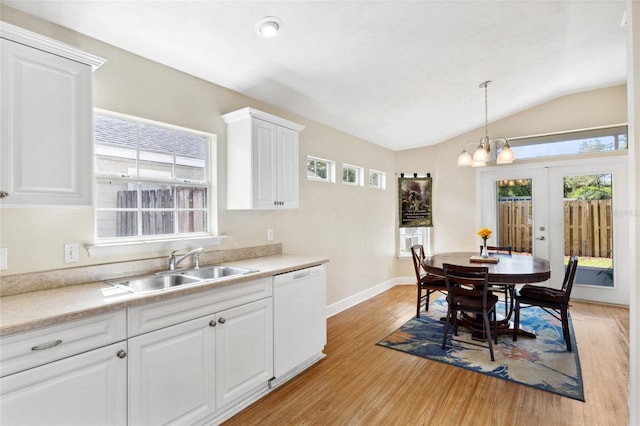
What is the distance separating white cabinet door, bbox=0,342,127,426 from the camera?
1322 mm

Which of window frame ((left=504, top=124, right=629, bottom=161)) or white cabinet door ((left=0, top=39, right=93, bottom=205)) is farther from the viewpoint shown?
window frame ((left=504, top=124, right=629, bottom=161))

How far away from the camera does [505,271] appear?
3.09 meters

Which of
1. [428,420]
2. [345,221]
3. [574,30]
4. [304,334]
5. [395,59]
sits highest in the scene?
[574,30]

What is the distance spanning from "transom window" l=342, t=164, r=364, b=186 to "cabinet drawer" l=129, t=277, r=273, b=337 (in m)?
2.63

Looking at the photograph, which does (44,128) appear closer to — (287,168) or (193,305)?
(193,305)

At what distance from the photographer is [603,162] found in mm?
4641

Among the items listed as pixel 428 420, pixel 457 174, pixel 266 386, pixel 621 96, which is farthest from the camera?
pixel 457 174

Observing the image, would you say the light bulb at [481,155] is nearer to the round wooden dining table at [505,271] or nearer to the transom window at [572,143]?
the round wooden dining table at [505,271]

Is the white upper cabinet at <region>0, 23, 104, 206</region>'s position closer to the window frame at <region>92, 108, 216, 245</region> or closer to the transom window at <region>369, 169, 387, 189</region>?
the window frame at <region>92, 108, 216, 245</region>

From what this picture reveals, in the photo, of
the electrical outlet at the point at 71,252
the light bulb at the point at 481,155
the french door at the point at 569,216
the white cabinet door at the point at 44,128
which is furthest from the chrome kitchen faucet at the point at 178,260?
the french door at the point at 569,216

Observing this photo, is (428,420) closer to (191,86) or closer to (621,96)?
(191,86)

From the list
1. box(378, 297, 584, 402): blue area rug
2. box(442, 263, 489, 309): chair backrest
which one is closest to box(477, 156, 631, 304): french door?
box(378, 297, 584, 402): blue area rug

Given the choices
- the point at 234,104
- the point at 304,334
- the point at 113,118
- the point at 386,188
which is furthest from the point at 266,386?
the point at 386,188

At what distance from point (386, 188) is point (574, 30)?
3.28 meters
